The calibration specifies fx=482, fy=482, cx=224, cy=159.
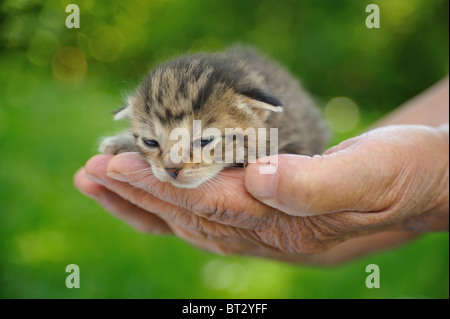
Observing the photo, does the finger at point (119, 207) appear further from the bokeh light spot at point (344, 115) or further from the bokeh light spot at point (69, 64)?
the bokeh light spot at point (69, 64)

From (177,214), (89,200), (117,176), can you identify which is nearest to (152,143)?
(117,176)

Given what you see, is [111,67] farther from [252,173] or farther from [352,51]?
[252,173]

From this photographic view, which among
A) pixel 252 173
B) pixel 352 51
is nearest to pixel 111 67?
pixel 352 51

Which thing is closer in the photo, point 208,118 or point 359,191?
point 359,191

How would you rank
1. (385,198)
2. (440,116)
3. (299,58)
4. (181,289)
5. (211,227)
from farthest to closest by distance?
(299,58) < (181,289) < (440,116) < (211,227) < (385,198)

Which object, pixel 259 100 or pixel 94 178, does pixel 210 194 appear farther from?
pixel 94 178
